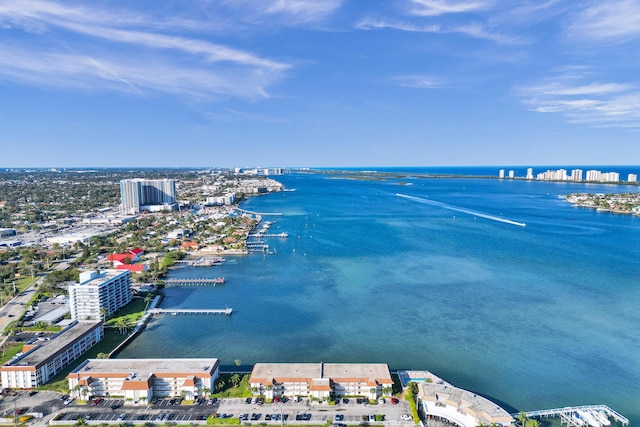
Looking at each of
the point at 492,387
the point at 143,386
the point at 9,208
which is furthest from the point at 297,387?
the point at 9,208

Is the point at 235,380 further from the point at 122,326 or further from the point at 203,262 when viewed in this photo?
the point at 203,262

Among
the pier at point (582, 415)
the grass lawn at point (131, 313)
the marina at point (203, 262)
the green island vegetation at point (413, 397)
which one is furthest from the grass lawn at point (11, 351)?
the pier at point (582, 415)

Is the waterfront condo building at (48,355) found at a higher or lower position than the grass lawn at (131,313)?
higher

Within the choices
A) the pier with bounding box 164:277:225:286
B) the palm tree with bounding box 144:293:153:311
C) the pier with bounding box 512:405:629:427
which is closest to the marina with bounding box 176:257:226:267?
the pier with bounding box 164:277:225:286

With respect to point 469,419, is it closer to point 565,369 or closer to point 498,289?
point 565,369

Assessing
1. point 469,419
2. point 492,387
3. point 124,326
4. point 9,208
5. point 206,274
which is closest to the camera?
point 469,419

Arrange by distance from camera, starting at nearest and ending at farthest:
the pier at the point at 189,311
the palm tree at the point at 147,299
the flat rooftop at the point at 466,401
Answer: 1. the flat rooftop at the point at 466,401
2. the pier at the point at 189,311
3. the palm tree at the point at 147,299

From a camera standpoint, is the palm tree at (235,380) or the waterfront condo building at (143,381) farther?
the palm tree at (235,380)

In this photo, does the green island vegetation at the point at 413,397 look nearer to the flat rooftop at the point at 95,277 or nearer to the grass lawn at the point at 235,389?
the grass lawn at the point at 235,389
